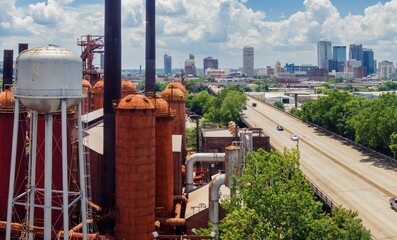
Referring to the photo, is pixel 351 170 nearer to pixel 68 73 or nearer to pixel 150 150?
pixel 150 150

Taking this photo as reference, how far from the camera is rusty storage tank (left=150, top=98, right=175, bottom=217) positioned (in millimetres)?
32312

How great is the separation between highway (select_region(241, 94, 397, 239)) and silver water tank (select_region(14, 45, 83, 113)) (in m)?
25.0

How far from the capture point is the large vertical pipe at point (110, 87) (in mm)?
30203

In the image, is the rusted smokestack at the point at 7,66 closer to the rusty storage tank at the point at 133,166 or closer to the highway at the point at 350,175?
the rusty storage tank at the point at 133,166

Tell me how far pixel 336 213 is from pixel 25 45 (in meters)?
29.6

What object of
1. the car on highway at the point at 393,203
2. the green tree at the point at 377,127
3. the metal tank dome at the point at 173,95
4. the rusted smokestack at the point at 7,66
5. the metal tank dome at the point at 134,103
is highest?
the rusted smokestack at the point at 7,66

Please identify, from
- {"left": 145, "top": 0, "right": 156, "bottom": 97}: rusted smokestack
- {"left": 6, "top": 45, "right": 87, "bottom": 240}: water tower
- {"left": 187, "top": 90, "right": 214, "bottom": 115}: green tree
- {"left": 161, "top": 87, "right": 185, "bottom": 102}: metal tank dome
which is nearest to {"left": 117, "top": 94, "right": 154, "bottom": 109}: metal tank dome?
{"left": 6, "top": 45, "right": 87, "bottom": 240}: water tower

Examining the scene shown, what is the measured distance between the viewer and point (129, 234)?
2767 cm

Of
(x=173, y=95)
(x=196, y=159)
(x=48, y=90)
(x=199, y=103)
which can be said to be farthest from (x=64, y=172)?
(x=199, y=103)

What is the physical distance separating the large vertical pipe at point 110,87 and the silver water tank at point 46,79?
987 cm

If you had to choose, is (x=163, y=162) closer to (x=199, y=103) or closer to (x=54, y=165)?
(x=54, y=165)

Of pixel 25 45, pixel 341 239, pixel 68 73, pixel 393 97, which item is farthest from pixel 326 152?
pixel 68 73

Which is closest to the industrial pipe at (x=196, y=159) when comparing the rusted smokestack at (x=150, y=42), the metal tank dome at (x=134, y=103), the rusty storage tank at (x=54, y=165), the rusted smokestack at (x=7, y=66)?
the rusted smokestack at (x=150, y=42)

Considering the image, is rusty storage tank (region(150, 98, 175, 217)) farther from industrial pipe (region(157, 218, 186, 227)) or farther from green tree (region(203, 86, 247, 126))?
green tree (region(203, 86, 247, 126))
